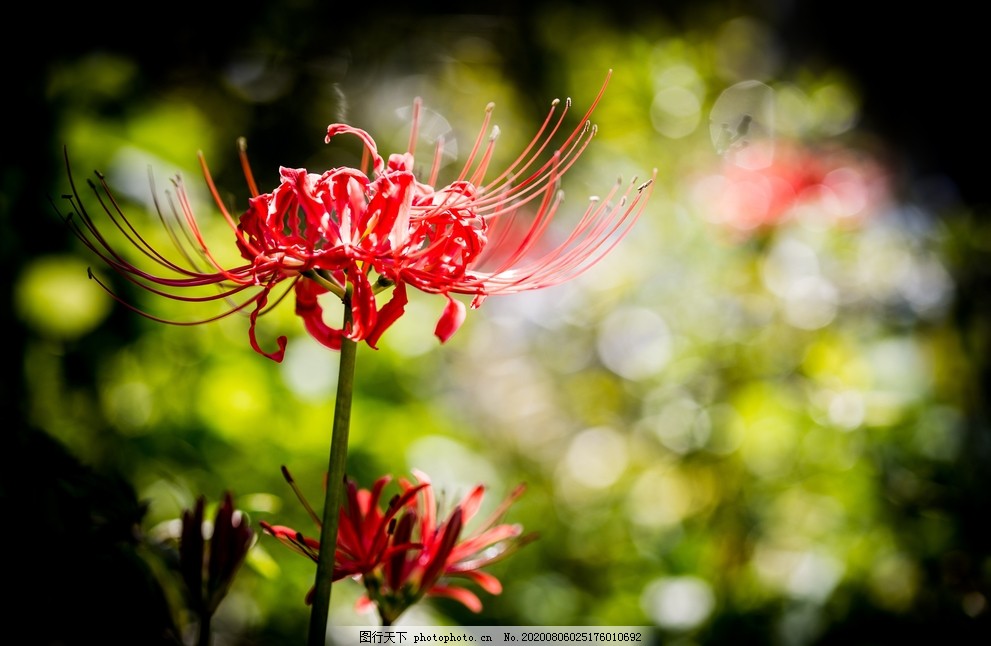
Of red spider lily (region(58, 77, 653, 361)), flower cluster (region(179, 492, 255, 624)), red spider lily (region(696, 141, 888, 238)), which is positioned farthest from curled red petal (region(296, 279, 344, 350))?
red spider lily (region(696, 141, 888, 238))

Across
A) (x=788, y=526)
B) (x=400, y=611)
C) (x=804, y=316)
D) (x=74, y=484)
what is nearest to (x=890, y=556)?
(x=788, y=526)

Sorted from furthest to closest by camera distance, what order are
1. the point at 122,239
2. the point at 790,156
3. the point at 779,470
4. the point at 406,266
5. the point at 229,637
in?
the point at 790,156 < the point at 779,470 < the point at 122,239 < the point at 229,637 < the point at 406,266

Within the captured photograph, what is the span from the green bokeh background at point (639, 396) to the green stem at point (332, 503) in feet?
0.61

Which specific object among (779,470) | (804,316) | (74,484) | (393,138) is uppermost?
(393,138)

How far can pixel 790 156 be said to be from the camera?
4.45ft

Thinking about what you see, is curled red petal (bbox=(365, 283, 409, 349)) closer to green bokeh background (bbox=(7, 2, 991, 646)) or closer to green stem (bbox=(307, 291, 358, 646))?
green stem (bbox=(307, 291, 358, 646))

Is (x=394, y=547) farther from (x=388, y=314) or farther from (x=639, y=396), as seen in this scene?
(x=639, y=396)

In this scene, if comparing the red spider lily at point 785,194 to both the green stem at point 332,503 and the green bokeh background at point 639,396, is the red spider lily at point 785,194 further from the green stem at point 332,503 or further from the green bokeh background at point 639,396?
the green stem at point 332,503

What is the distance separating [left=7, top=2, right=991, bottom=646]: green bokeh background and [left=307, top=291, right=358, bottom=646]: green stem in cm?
19

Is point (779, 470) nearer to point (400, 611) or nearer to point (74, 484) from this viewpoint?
point (400, 611)

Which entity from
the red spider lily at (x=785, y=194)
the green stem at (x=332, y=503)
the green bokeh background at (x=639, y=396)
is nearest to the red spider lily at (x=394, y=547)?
the green stem at (x=332, y=503)

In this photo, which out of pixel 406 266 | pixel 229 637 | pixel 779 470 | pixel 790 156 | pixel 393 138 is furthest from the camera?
pixel 393 138

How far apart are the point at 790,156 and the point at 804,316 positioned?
298 millimetres

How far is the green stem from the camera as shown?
0.39 m
